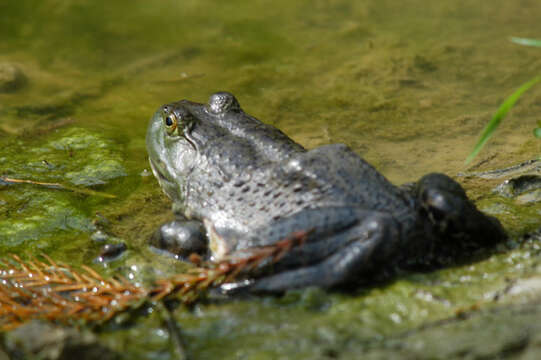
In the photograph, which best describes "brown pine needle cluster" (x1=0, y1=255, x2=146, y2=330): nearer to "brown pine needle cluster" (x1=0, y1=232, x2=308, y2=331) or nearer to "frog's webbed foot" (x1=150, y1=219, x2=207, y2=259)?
"brown pine needle cluster" (x1=0, y1=232, x2=308, y2=331)

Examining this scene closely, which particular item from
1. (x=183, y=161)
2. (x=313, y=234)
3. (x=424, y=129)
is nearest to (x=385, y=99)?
(x=424, y=129)

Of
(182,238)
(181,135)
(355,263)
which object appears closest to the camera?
(355,263)

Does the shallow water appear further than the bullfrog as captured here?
No

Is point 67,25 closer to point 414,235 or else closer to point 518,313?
point 414,235

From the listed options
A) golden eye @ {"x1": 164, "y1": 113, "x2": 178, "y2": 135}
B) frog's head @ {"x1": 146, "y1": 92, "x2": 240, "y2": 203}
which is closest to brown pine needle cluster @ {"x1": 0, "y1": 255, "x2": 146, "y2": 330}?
frog's head @ {"x1": 146, "y1": 92, "x2": 240, "y2": 203}

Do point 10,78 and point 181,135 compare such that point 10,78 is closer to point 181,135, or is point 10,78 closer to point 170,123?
point 170,123

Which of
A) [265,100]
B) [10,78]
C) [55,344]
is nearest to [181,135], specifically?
[55,344]
